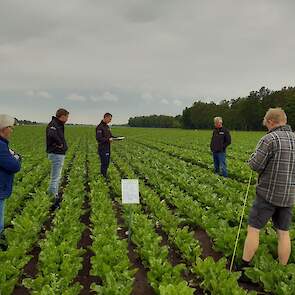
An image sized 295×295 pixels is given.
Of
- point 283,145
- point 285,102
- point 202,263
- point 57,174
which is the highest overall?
point 285,102

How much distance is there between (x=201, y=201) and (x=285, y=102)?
84.5 meters

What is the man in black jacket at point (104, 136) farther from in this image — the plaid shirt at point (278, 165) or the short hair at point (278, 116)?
the plaid shirt at point (278, 165)

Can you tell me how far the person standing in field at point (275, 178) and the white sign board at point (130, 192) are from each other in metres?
2.41

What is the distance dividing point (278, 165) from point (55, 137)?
576 centimetres

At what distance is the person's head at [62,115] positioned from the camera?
927 cm

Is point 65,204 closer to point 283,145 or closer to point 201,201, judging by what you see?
point 201,201

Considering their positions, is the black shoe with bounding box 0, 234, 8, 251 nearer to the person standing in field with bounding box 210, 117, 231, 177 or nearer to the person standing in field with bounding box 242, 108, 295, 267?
the person standing in field with bounding box 242, 108, 295, 267

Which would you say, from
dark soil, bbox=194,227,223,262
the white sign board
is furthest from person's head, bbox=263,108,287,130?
the white sign board

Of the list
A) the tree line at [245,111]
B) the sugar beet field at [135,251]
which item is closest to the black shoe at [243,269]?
the sugar beet field at [135,251]

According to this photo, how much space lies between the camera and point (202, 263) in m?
5.32

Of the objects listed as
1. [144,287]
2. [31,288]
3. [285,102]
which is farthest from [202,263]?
[285,102]

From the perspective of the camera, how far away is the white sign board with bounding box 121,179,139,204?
23.4 ft

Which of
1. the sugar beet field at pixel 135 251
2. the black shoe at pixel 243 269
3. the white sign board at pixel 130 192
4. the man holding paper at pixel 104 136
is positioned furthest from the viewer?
the man holding paper at pixel 104 136

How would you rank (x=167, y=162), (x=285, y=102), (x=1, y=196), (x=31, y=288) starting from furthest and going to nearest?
(x=285, y=102) → (x=167, y=162) → (x=1, y=196) → (x=31, y=288)
